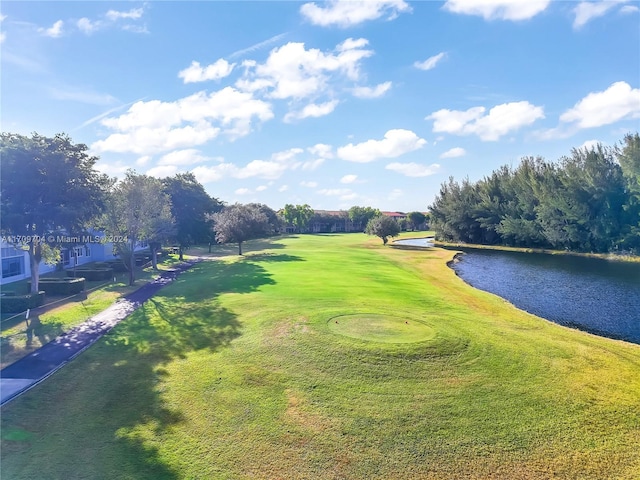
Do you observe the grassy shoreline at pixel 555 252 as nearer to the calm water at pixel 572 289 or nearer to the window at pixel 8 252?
the calm water at pixel 572 289

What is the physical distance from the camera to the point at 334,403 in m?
10.9

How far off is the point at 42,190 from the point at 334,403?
24482mm

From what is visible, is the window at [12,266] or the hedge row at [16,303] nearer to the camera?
the hedge row at [16,303]

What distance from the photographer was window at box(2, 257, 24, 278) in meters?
32.1

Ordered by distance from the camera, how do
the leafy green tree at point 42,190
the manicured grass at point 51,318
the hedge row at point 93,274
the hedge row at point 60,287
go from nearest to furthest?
1. the manicured grass at point 51,318
2. the leafy green tree at point 42,190
3. the hedge row at point 60,287
4. the hedge row at point 93,274

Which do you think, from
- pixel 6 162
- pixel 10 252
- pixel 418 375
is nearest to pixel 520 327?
pixel 418 375

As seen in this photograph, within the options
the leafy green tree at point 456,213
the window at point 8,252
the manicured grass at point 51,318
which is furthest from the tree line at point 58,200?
the leafy green tree at point 456,213

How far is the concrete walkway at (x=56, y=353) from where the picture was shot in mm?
12531

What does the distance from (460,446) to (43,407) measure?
11.2m

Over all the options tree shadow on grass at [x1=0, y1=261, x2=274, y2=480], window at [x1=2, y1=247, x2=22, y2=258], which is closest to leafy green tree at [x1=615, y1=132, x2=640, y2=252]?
tree shadow on grass at [x1=0, y1=261, x2=274, y2=480]

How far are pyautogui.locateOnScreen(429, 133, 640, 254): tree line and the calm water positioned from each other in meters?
9.59

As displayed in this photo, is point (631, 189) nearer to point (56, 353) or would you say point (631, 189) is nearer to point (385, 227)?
point (385, 227)

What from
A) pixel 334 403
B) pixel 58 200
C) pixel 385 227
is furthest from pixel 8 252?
pixel 385 227

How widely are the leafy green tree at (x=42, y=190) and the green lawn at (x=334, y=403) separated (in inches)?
473
